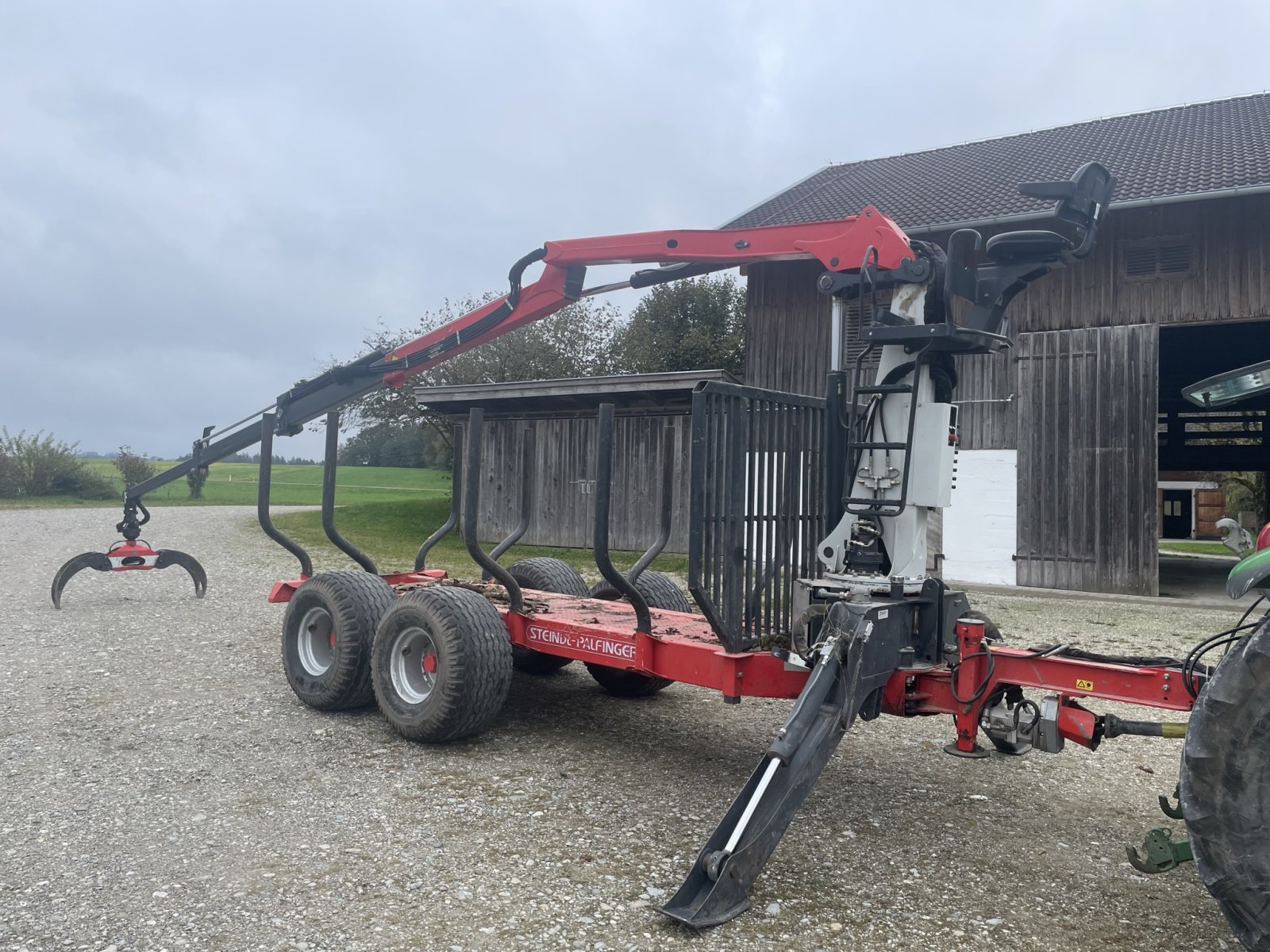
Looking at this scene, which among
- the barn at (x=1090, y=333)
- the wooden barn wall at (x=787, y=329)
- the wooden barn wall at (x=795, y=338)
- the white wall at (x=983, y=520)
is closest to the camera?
the barn at (x=1090, y=333)

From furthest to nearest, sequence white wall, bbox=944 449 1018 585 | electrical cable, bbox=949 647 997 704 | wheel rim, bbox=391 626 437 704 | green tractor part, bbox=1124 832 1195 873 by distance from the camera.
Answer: white wall, bbox=944 449 1018 585 → wheel rim, bbox=391 626 437 704 → electrical cable, bbox=949 647 997 704 → green tractor part, bbox=1124 832 1195 873

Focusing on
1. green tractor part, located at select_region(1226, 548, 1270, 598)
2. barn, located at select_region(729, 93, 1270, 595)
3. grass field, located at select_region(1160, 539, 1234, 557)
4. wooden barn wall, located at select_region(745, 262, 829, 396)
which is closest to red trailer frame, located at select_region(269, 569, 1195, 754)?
green tractor part, located at select_region(1226, 548, 1270, 598)

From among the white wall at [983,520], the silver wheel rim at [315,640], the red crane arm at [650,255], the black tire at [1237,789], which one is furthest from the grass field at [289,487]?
the black tire at [1237,789]

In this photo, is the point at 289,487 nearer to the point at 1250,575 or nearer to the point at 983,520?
the point at 983,520

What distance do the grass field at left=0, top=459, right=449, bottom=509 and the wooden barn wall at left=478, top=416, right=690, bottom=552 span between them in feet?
22.1

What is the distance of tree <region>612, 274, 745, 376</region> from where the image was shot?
34062 millimetres

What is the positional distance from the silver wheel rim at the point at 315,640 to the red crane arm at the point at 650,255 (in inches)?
89.4

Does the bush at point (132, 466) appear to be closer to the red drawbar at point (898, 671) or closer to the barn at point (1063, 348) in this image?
the barn at point (1063, 348)

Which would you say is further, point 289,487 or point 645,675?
point 289,487

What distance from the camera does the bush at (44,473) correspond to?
30.7m

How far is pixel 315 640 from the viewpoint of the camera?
275 inches

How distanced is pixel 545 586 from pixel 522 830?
3398 millimetres

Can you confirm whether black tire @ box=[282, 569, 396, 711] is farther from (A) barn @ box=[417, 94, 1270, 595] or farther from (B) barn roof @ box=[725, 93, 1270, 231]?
(B) barn roof @ box=[725, 93, 1270, 231]

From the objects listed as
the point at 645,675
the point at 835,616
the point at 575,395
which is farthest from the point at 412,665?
the point at 575,395
